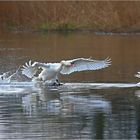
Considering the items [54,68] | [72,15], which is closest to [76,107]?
[54,68]

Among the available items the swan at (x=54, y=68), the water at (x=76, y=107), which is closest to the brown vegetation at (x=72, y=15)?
the water at (x=76, y=107)

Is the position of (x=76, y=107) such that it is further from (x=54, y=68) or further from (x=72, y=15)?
(x=72, y=15)

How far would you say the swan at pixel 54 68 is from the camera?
794 inches

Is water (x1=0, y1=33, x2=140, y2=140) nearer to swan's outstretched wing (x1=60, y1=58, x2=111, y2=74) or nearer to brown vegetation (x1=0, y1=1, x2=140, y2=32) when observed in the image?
swan's outstretched wing (x1=60, y1=58, x2=111, y2=74)

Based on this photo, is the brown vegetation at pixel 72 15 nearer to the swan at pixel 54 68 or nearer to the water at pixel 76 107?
the water at pixel 76 107

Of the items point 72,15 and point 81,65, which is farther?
point 72,15

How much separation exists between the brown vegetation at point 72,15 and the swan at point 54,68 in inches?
1312

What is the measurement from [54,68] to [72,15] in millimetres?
38680

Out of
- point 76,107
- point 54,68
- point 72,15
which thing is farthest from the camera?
point 72,15

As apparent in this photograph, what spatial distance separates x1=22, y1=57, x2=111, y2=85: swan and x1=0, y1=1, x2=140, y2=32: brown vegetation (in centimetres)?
3332

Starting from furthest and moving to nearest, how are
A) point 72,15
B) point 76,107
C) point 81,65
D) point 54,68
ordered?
point 72,15
point 81,65
point 54,68
point 76,107

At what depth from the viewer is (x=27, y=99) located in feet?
56.4

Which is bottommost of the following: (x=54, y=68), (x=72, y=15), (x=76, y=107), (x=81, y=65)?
(x=76, y=107)

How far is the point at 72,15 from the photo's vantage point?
58656mm
